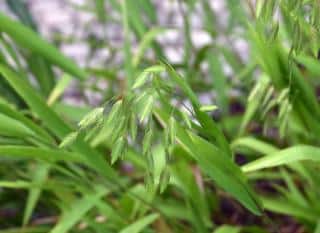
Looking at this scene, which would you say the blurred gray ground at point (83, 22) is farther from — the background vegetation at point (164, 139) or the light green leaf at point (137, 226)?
the light green leaf at point (137, 226)

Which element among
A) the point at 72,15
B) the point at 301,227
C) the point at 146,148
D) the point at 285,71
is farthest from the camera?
the point at 72,15

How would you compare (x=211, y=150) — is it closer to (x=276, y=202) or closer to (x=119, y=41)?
(x=276, y=202)

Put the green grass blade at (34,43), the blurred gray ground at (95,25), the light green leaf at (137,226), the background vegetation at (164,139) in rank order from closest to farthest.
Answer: the background vegetation at (164,139), the light green leaf at (137,226), the green grass blade at (34,43), the blurred gray ground at (95,25)

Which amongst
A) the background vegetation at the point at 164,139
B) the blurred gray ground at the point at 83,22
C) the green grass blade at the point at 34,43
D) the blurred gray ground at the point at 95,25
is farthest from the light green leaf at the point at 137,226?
the blurred gray ground at the point at 83,22

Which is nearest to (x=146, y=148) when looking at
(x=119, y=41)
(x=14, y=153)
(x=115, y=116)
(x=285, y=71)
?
(x=115, y=116)

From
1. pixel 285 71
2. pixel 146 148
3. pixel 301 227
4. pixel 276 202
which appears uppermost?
pixel 146 148

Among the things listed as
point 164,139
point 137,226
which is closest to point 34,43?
point 137,226

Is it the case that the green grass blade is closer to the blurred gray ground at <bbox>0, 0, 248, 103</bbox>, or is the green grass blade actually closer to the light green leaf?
the light green leaf

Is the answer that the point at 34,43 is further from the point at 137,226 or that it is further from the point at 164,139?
the point at 164,139
